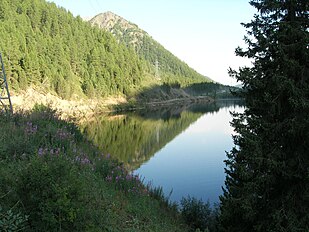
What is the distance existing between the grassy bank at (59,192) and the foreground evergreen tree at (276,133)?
234cm

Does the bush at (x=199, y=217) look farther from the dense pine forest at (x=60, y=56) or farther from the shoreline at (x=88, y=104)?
the dense pine forest at (x=60, y=56)

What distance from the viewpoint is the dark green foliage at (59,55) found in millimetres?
63688

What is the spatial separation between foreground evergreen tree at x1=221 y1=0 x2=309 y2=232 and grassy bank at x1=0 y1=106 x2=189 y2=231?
2.34 meters

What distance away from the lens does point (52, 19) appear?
112m

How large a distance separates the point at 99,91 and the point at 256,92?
7957 cm

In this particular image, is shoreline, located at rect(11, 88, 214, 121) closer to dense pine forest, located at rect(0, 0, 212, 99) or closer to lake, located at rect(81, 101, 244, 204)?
dense pine forest, located at rect(0, 0, 212, 99)

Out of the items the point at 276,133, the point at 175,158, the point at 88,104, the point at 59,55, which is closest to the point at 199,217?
the point at 276,133

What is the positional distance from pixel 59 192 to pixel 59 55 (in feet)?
291

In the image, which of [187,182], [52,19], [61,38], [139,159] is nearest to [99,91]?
[61,38]

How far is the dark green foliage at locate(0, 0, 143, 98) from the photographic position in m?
63.7

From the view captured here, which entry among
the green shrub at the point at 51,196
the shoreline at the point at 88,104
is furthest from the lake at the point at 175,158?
the shoreline at the point at 88,104

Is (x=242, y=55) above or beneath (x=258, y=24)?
beneath

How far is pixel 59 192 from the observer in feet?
12.5

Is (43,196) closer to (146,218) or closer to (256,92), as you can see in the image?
(146,218)
